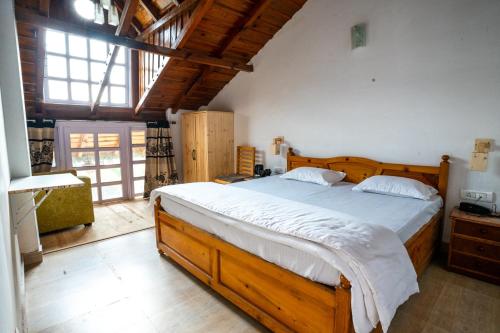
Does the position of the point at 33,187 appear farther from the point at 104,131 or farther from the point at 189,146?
the point at 189,146

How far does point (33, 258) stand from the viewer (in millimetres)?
2682

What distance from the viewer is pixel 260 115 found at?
4602 mm

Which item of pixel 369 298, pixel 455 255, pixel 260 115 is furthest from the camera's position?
pixel 260 115

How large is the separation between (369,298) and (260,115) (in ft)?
12.0

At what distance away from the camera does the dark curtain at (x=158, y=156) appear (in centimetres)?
515

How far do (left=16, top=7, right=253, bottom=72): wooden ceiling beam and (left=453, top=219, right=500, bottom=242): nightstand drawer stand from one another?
3444 millimetres

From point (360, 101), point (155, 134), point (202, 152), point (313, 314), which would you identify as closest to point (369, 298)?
point (313, 314)

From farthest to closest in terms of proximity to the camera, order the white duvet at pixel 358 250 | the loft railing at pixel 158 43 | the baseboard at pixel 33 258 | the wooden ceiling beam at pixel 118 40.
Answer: the loft railing at pixel 158 43, the wooden ceiling beam at pixel 118 40, the baseboard at pixel 33 258, the white duvet at pixel 358 250

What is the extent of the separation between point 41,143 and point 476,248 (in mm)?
5536

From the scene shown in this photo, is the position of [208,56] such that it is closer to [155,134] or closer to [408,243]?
[155,134]

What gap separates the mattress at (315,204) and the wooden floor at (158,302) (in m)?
Answer: 0.55

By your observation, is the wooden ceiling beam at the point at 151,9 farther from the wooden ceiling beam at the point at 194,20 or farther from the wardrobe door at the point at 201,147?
the wardrobe door at the point at 201,147

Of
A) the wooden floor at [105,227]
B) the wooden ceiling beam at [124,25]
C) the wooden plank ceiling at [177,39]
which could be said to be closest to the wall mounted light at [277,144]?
the wooden plank ceiling at [177,39]

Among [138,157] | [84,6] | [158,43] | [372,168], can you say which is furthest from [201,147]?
[372,168]
